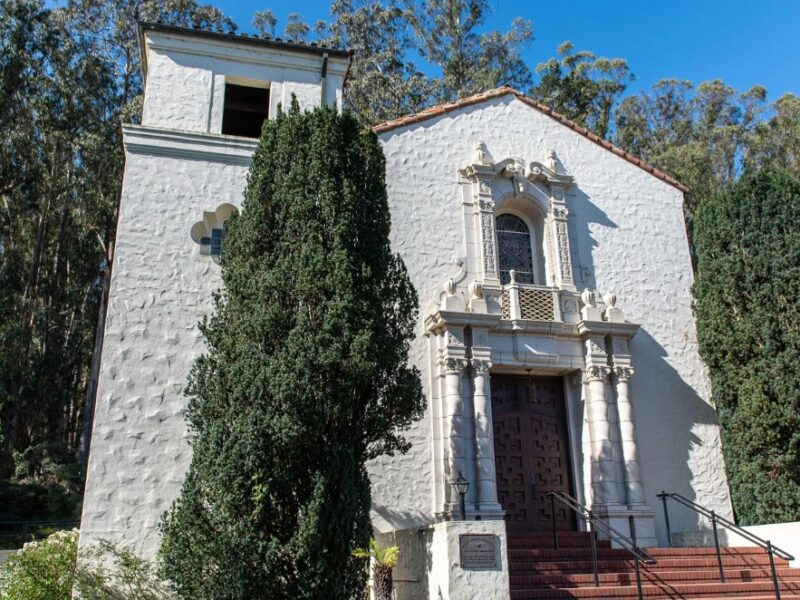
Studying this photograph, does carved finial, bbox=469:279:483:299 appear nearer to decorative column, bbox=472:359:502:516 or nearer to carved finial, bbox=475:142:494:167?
decorative column, bbox=472:359:502:516

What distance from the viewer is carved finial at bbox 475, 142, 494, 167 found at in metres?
13.1

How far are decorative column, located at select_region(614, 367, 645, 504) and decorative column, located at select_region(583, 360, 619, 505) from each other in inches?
8.2

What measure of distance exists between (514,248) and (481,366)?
3.02 m

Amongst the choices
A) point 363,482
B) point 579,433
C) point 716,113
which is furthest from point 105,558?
point 716,113

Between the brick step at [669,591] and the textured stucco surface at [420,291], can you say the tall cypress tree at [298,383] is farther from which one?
the brick step at [669,591]

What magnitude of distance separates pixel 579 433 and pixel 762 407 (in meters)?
2.90

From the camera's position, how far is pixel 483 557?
7961mm

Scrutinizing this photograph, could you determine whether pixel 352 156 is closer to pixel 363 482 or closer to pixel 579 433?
pixel 363 482

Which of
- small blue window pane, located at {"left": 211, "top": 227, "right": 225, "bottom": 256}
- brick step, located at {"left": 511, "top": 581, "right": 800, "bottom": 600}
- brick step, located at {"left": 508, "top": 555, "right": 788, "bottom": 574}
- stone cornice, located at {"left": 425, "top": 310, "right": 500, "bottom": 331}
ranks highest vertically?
small blue window pane, located at {"left": 211, "top": 227, "right": 225, "bottom": 256}

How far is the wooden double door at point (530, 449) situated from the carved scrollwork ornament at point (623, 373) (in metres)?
1.05

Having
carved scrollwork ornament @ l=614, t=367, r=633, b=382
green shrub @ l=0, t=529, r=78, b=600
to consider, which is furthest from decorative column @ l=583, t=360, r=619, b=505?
green shrub @ l=0, t=529, r=78, b=600

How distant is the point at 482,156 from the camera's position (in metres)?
13.1

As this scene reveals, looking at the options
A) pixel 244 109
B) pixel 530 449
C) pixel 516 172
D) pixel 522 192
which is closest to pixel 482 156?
pixel 516 172

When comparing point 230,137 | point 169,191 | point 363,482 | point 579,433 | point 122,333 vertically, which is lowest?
point 363,482
